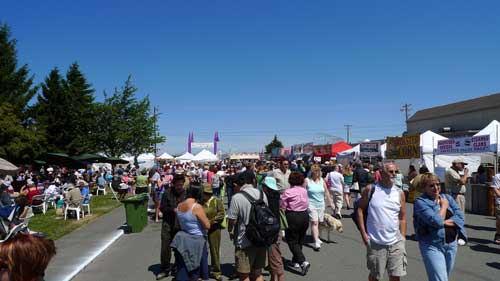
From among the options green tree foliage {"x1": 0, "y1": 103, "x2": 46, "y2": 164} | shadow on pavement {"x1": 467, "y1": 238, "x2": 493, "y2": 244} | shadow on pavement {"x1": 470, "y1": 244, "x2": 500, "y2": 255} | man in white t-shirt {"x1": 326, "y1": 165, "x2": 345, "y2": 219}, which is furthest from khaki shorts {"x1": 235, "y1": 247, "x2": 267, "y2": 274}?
green tree foliage {"x1": 0, "y1": 103, "x2": 46, "y2": 164}

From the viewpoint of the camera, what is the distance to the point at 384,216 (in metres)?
4.61

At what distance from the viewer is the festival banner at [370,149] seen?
30656 millimetres

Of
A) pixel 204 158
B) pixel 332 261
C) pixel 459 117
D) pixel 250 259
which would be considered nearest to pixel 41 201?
pixel 332 261

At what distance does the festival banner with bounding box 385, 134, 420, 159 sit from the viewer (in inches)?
862

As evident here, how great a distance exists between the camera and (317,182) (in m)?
8.69

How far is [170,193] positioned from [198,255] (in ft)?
6.09

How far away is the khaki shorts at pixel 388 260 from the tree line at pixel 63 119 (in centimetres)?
3036

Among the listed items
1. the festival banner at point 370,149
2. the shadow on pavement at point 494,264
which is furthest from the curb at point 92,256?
the festival banner at point 370,149

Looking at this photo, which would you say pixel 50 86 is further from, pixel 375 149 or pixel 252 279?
pixel 252 279

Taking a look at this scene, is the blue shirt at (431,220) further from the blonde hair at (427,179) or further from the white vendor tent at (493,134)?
the white vendor tent at (493,134)

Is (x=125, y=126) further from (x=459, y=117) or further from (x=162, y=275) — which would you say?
(x=459, y=117)

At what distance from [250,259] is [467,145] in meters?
16.5

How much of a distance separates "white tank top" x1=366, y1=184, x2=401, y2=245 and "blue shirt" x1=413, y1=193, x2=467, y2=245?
233mm

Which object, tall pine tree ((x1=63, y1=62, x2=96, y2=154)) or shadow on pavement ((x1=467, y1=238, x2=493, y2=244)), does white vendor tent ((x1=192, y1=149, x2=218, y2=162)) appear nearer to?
tall pine tree ((x1=63, y1=62, x2=96, y2=154))
